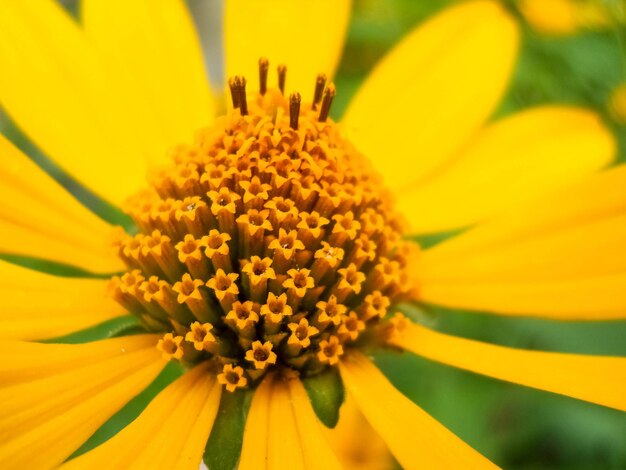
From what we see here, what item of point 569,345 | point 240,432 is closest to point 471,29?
point 569,345

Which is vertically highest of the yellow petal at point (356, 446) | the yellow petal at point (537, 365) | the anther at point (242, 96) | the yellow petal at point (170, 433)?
the anther at point (242, 96)

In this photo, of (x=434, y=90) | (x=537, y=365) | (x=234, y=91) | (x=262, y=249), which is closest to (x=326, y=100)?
(x=234, y=91)

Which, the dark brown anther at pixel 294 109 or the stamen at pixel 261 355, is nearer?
the stamen at pixel 261 355

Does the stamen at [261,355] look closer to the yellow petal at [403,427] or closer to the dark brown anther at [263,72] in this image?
the yellow petal at [403,427]

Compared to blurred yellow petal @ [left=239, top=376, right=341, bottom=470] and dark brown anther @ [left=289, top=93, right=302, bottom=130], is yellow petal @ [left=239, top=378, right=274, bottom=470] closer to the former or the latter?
blurred yellow petal @ [left=239, top=376, right=341, bottom=470]

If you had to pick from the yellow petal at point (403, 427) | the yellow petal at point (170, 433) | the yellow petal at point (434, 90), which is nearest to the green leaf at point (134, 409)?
the yellow petal at point (170, 433)

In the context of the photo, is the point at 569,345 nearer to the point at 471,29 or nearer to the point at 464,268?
the point at 464,268

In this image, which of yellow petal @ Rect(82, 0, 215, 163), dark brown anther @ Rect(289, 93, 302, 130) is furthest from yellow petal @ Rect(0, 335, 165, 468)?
yellow petal @ Rect(82, 0, 215, 163)
